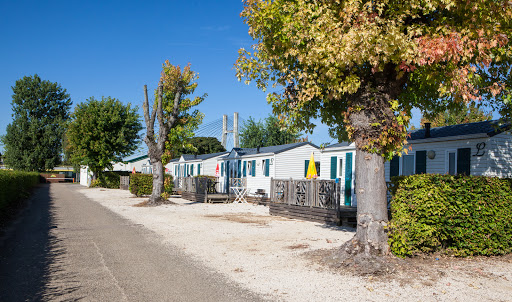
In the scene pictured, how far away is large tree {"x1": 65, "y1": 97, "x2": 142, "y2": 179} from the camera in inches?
1421

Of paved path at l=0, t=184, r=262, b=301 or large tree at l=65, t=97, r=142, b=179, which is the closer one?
paved path at l=0, t=184, r=262, b=301

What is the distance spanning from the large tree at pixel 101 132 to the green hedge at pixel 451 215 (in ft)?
108

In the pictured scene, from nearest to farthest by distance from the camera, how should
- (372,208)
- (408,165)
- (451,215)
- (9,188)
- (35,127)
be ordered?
(372,208) < (451,215) < (408,165) < (9,188) < (35,127)

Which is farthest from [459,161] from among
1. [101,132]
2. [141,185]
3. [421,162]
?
[101,132]

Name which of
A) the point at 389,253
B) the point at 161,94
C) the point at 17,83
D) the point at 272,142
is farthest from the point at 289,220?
the point at 17,83

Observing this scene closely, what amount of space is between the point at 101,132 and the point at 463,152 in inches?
1232

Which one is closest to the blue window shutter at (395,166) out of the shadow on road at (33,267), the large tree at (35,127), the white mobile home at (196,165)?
the shadow on road at (33,267)

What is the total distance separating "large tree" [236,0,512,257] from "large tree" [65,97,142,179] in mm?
31166

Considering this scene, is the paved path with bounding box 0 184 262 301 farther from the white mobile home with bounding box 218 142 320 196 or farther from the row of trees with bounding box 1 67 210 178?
the row of trees with bounding box 1 67 210 178

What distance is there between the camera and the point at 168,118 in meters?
20.9

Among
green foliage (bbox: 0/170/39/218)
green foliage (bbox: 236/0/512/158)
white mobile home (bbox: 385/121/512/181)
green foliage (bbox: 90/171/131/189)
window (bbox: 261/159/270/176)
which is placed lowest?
green foliage (bbox: 90/171/131/189)

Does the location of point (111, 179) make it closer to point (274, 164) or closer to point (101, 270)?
point (274, 164)

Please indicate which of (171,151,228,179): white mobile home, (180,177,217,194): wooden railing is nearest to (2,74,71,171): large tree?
(171,151,228,179): white mobile home

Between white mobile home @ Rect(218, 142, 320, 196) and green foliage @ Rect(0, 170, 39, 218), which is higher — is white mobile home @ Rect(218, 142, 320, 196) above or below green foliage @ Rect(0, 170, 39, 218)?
above
